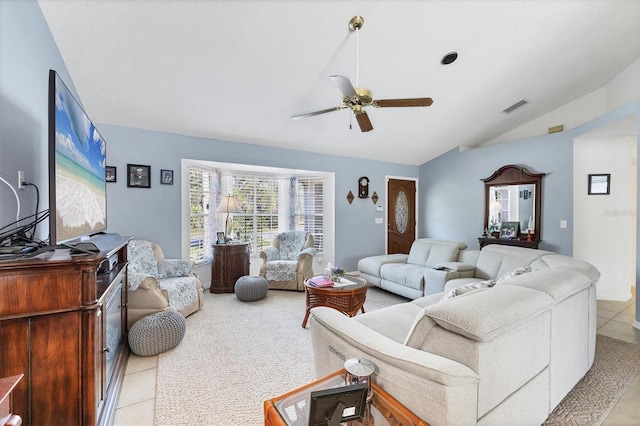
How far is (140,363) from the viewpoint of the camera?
241cm

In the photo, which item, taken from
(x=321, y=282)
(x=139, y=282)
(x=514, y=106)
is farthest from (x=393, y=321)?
(x=514, y=106)

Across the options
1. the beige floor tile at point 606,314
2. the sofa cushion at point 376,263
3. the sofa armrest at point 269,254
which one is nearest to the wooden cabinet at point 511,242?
the beige floor tile at point 606,314

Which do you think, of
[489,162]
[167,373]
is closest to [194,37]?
[167,373]

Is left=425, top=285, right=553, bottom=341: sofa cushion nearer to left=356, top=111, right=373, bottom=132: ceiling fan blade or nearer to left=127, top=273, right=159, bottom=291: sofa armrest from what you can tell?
left=356, top=111, right=373, bottom=132: ceiling fan blade

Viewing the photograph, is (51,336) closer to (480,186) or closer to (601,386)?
A: (601,386)

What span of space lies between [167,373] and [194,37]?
9.54 feet

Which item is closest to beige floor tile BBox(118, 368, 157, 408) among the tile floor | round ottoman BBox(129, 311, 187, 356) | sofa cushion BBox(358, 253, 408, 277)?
the tile floor

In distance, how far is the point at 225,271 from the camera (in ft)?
14.5

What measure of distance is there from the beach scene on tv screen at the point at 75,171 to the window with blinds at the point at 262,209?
97.2 inches

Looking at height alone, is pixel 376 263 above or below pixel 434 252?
below

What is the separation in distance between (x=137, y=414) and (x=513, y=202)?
5.79 meters

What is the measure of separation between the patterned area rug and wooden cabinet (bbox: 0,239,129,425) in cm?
261

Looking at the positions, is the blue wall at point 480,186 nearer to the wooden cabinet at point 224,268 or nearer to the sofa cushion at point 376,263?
the sofa cushion at point 376,263

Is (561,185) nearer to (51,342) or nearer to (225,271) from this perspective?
(225,271)
